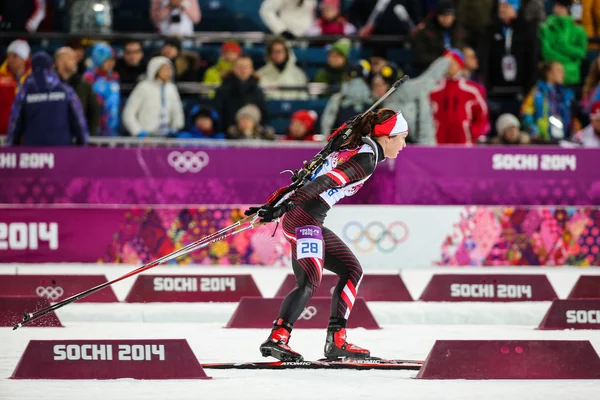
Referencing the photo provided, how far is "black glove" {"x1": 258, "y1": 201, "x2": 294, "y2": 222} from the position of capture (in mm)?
7371

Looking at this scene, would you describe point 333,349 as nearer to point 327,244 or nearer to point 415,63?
→ point 327,244

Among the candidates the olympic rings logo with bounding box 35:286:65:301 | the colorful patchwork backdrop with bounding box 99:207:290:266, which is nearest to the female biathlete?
the olympic rings logo with bounding box 35:286:65:301

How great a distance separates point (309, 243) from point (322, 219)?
0.20 meters

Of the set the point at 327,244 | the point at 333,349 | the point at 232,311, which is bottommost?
the point at 232,311

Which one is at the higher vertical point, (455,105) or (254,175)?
(455,105)

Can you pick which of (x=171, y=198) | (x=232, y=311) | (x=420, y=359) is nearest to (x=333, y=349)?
(x=420, y=359)

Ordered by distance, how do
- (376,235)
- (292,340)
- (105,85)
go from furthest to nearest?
(105,85), (376,235), (292,340)

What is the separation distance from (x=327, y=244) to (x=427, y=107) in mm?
6932

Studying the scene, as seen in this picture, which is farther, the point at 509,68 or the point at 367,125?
the point at 509,68

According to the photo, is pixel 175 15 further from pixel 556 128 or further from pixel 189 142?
pixel 556 128

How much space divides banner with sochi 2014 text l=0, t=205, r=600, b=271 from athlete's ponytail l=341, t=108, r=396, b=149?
5.92m

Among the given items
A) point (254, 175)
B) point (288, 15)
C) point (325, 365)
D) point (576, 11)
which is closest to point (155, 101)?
point (254, 175)

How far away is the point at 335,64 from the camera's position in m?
16.0

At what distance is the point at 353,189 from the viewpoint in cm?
759
